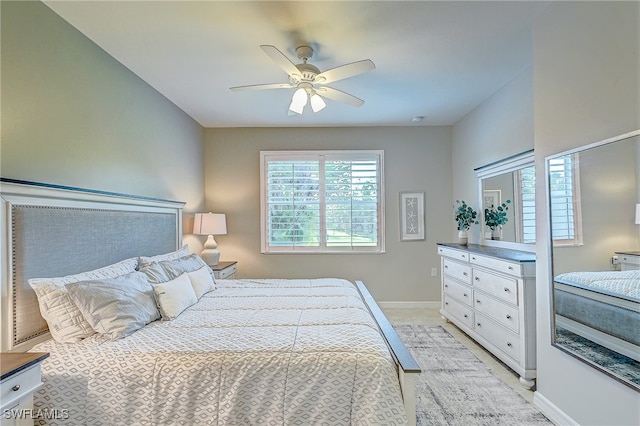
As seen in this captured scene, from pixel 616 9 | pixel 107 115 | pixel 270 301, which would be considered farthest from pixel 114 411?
pixel 616 9

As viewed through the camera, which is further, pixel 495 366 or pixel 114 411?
pixel 495 366

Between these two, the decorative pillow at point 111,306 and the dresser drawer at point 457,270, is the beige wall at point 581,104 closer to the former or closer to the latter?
the dresser drawer at point 457,270

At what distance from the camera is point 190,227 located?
13.4 ft

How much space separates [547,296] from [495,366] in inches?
43.8

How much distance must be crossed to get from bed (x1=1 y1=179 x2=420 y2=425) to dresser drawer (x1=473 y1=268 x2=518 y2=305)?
1.27m

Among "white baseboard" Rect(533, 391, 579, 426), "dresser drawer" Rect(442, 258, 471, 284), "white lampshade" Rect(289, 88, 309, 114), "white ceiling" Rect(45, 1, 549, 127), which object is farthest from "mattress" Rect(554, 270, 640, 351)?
"white lampshade" Rect(289, 88, 309, 114)

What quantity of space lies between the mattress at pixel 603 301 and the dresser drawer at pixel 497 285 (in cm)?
61

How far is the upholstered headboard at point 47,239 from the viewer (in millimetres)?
1649

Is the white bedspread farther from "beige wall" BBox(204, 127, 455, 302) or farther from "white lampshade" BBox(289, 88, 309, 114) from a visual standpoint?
"beige wall" BBox(204, 127, 455, 302)

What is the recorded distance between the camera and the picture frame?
4.62 m

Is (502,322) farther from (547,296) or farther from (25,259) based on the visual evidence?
(25,259)

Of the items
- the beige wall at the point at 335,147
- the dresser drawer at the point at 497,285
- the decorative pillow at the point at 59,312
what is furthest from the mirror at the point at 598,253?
the decorative pillow at the point at 59,312

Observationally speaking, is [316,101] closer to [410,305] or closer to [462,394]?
[462,394]

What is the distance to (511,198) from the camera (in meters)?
3.27
